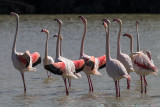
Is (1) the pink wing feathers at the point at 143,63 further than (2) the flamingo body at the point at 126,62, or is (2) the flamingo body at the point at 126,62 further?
(2) the flamingo body at the point at 126,62

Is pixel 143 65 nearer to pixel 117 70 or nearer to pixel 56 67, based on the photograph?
pixel 117 70

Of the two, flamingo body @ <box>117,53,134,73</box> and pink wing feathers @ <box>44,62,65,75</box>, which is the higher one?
flamingo body @ <box>117,53,134,73</box>

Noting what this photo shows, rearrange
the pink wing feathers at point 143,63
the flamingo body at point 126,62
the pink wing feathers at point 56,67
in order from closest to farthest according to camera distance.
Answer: the pink wing feathers at point 56,67 → the pink wing feathers at point 143,63 → the flamingo body at point 126,62

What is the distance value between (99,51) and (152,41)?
11.3ft

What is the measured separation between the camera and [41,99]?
9117mm

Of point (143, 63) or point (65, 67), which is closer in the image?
point (65, 67)

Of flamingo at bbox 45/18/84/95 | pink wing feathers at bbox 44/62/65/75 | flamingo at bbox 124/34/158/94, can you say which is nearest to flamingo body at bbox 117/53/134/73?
flamingo at bbox 124/34/158/94

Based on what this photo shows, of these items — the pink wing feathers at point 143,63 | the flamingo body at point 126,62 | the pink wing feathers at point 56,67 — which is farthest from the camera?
the flamingo body at point 126,62

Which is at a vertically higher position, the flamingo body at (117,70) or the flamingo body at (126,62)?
the flamingo body at (126,62)


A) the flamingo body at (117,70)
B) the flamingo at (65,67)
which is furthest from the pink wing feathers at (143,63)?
the flamingo at (65,67)

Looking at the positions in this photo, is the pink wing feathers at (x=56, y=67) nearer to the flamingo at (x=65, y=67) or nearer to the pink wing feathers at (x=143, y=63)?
the flamingo at (x=65, y=67)

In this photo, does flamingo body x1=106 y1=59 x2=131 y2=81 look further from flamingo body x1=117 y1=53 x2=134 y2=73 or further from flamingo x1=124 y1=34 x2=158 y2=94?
flamingo body x1=117 y1=53 x2=134 y2=73

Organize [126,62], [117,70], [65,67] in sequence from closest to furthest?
[117,70] < [65,67] < [126,62]

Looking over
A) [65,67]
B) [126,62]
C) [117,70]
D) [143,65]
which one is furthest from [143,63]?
[65,67]
